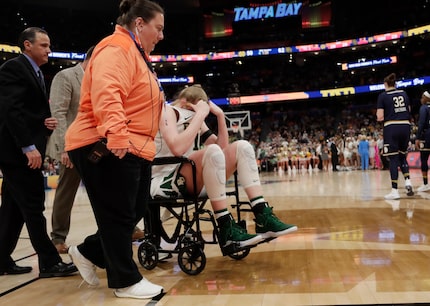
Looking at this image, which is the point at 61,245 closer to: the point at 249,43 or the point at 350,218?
the point at 350,218

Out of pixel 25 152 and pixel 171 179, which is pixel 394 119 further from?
pixel 25 152

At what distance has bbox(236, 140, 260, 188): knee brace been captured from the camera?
102 inches

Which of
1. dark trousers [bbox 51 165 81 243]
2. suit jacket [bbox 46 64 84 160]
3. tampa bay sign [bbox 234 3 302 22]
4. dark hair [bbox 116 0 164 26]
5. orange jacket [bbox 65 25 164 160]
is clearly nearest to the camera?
orange jacket [bbox 65 25 164 160]

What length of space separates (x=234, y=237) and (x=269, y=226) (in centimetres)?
22

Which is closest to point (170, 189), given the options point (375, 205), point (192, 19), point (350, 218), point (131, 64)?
point (131, 64)

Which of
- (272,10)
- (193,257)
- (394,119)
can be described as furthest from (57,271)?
(272,10)

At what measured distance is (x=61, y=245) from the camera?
10.8 feet

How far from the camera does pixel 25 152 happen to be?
2.49 metres

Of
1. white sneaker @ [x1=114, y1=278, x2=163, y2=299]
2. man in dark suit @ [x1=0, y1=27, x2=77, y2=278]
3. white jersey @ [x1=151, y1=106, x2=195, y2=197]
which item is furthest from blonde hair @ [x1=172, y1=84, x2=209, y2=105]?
white sneaker @ [x1=114, y1=278, x2=163, y2=299]

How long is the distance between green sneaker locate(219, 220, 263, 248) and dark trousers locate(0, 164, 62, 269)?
3.55 ft

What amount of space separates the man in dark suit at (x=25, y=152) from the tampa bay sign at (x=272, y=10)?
27990 mm

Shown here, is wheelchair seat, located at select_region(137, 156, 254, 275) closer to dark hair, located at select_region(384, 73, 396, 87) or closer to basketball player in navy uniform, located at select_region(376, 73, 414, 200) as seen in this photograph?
basketball player in navy uniform, located at select_region(376, 73, 414, 200)

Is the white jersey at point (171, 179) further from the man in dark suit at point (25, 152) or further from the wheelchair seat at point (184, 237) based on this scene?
the man in dark suit at point (25, 152)

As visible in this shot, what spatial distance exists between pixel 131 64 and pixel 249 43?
2909 centimetres
